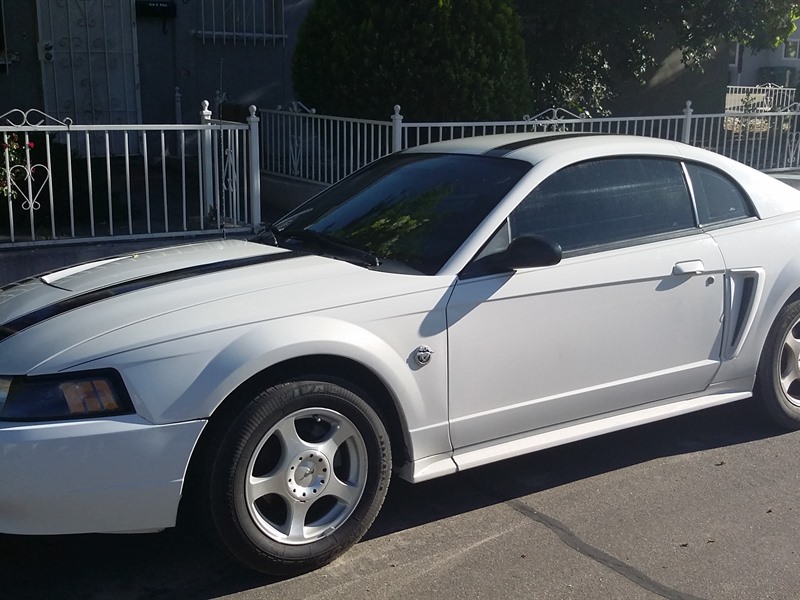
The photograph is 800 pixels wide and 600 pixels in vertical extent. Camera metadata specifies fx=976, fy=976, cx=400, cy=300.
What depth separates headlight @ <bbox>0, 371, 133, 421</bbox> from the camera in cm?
333

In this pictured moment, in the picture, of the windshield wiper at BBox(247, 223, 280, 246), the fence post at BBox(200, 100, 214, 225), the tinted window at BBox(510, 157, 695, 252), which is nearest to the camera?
the tinted window at BBox(510, 157, 695, 252)

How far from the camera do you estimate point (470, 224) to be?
4.26 m

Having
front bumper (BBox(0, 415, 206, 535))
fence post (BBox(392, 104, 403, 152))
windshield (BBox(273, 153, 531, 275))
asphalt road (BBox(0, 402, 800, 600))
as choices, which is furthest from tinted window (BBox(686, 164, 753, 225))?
fence post (BBox(392, 104, 403, 152))

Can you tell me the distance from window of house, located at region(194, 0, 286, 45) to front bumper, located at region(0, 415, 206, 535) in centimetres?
993

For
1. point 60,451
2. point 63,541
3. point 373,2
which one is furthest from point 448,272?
point 373,2

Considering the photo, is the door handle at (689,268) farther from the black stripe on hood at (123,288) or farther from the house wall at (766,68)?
the house wall at (766,68)

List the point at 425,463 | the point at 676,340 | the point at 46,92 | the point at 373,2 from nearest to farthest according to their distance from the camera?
1. the point at 425,463
2. the point at 676,340
3. the point at 373,2
4. the point at 46,92

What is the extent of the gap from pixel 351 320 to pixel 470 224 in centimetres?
80

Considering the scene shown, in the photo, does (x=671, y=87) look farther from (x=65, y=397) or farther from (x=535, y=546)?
(x=65, y=397)

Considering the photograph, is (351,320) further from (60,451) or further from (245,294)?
(60,451)

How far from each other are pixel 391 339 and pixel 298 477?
643mm

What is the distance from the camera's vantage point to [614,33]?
464 inches

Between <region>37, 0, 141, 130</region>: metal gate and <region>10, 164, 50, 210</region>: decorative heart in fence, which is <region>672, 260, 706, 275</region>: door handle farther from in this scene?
<region>37, 0, 141, 130</region>: metal gate

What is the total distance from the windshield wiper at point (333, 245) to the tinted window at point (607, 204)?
0.65m
